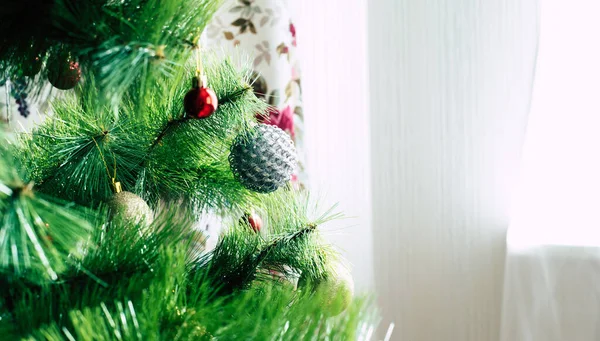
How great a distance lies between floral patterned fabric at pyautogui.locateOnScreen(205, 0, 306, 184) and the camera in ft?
4.24

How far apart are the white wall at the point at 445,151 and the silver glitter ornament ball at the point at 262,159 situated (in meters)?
0.98

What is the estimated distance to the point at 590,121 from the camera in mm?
1265

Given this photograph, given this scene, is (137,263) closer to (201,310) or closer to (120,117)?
(201,310)

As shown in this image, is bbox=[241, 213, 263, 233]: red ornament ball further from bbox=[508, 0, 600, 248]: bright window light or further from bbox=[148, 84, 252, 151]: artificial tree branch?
bbox=[508, 0, 600, 248]: bright window light

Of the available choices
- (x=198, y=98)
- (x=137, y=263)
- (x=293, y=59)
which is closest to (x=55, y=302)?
(x=137, y=263)

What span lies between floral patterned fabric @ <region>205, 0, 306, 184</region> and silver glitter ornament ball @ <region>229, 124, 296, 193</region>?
774 mm

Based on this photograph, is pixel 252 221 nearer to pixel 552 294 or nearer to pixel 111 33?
pixel 111 33

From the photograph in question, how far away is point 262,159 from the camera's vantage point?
485 millimetres

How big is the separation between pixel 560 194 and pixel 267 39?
0.70 m

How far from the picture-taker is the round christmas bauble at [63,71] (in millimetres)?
362

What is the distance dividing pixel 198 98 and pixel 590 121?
1080 mm

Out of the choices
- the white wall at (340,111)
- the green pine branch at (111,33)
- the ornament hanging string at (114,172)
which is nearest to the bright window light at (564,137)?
the white wall at (340,111)

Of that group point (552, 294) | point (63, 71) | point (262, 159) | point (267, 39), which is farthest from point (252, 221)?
point (552, 294)

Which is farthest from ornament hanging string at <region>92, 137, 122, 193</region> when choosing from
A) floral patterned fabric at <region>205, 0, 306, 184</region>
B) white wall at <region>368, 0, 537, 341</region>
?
white wall at <region>368, 0, 537, 341</region>
